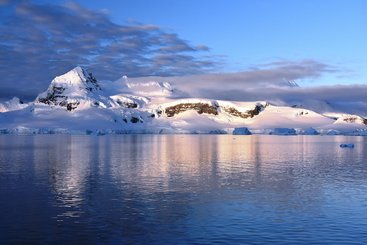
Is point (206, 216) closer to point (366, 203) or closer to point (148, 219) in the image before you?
point (148, 219)

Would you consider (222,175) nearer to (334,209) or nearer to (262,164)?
(262,164)

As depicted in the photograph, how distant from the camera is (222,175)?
37031 mm

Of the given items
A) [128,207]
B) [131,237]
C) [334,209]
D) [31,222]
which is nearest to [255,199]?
[334,209]

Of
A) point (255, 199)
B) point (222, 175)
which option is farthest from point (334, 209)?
point (222, 175)

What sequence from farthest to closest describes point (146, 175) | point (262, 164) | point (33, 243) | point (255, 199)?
point (262, 164), point (146, 175), point (255, 199), point (33, 243)

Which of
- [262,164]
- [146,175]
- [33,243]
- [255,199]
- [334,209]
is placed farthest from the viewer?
[262,164]

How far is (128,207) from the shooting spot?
77.8 feet

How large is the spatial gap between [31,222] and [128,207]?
4.91 m

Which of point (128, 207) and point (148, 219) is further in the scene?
point (128, 207)

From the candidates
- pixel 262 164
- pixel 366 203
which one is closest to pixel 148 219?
pixel 366 203

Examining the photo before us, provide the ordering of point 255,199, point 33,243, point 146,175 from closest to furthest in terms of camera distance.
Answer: point 33,243
point 255,199
point 146,175

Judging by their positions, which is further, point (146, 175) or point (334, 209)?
point (146, 175)

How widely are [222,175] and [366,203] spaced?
13620mm

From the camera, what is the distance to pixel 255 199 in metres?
26.0
